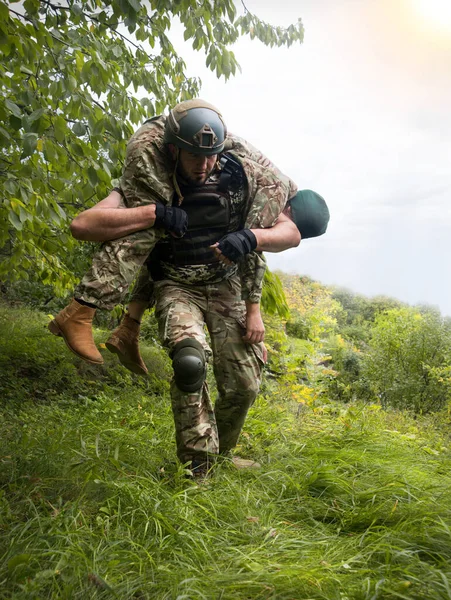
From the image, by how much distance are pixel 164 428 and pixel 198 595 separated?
91.1 inches

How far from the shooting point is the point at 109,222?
2.73m

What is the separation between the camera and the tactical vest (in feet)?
10.0

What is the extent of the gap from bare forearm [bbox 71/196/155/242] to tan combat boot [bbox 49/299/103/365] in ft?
1.14

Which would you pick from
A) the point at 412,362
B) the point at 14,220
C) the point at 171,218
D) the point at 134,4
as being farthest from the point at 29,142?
the point at 412,362

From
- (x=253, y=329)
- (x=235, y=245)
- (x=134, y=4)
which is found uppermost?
(x=134, y=4)

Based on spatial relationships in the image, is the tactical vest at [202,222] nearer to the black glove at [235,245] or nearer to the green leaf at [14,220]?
the black glove at [235,245]

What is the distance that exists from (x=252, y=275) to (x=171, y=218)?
617 millimetres

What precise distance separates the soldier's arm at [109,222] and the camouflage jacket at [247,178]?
0.12 meters

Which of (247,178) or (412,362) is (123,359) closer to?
(247,178)

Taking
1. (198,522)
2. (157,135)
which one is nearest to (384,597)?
(198,522)

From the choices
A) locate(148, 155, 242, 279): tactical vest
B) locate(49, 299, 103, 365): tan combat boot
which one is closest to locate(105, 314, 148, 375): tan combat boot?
locate(148, 155, 242, 279): tactical vest

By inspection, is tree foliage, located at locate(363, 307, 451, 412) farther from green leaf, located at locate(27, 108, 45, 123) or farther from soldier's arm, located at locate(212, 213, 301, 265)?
green leaf, located at locate(27, 108, 45, 123)

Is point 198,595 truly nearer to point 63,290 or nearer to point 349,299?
point 63,290

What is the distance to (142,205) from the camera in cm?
286
